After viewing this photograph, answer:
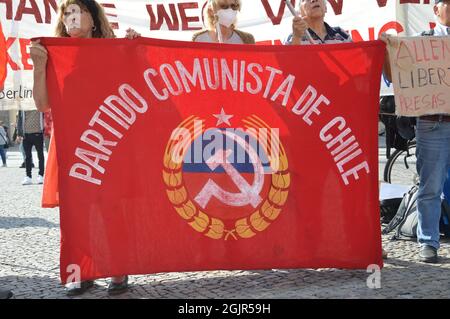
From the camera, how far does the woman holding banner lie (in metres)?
3.61

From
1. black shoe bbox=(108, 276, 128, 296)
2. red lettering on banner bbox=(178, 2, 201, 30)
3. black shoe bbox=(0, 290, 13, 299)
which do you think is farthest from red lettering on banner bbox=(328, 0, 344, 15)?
black shoe bbox=(0, 290, 13, 299)

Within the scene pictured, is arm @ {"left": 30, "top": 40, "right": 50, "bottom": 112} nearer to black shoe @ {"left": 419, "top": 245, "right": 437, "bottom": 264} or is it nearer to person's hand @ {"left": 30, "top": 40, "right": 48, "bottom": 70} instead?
person's hand @ {"left": 30, "top": 40, "right": 48, "bottom": 70}

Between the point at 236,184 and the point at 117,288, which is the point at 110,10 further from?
the point at 117,288

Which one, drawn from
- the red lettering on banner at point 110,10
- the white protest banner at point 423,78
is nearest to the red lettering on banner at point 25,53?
the red lettering on banner at point 110,10

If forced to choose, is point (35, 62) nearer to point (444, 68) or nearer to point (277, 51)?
point (277, 51)

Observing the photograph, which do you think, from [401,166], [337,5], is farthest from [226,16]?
[401,166]

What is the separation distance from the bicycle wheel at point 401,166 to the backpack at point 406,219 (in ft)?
3.15

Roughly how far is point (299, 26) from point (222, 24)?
1.93 ft

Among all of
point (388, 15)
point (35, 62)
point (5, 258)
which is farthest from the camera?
point (388, 15)

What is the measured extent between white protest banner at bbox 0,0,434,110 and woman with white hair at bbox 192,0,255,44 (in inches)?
49.1

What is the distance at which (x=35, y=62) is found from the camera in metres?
3.54
